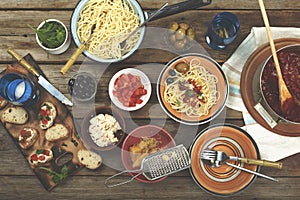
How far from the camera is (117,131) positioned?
1998 mm

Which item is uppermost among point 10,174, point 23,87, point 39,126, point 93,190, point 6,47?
point 6,47

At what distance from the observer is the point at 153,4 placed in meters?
2.05

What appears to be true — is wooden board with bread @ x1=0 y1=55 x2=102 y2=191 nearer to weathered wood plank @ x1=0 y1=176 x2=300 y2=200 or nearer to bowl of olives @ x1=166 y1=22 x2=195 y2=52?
weathered wood plank @ x1=0 y1=176 x2=300 y2=200

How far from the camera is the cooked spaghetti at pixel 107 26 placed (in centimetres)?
196

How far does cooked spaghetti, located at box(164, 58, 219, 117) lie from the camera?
197 centimetres

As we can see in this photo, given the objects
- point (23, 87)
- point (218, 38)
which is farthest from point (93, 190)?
point (218, 38)

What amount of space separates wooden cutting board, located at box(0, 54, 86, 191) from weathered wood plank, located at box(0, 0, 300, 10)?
26cm

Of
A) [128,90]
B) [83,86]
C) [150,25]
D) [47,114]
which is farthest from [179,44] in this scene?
[47,114]

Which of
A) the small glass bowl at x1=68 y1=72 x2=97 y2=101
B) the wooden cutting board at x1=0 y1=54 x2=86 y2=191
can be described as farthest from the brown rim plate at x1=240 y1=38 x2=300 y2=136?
the wooden cutting board at x1=0 y1=54 x2=86 y2=191

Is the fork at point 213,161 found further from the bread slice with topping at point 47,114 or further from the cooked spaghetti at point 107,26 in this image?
→ the bread slice with topping at point 47,114

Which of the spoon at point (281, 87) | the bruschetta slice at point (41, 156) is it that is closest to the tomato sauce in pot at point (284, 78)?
the spoon at point (281, 87)

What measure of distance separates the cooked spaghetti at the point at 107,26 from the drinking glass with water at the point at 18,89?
336mm

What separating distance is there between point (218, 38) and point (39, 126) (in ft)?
3.21

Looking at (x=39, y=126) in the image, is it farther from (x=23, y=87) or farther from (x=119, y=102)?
(x=119, y=102)
